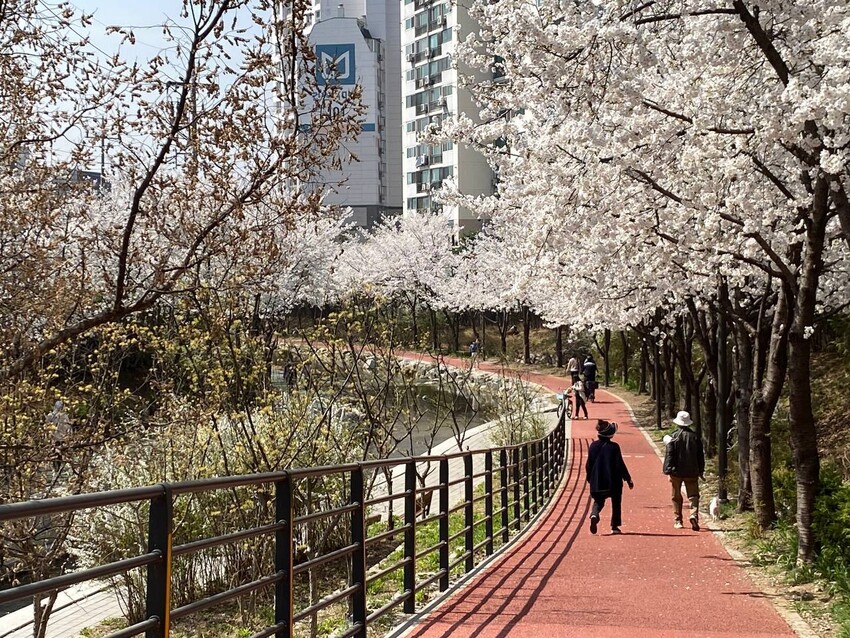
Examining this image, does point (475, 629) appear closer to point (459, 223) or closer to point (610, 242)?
point (610, 242)

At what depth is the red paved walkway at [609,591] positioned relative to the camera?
7398 millimetres

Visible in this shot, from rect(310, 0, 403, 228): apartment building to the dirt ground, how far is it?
284ft

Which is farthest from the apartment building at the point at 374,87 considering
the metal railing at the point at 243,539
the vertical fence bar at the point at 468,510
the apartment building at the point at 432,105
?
the metal railing at the point at 243,539

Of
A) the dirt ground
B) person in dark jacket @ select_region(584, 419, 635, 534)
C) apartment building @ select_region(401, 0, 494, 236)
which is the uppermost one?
apartment building @ select_region(401, 0, 494, 236)

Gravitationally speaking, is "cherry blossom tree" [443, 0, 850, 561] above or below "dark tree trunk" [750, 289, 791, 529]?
above

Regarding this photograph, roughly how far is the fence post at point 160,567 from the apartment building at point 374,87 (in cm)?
9594

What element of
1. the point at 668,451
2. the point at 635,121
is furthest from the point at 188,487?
the point at 668,451

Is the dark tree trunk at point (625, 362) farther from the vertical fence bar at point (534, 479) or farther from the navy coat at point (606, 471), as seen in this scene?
the navy coat at point (606, 471)

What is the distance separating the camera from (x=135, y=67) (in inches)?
286

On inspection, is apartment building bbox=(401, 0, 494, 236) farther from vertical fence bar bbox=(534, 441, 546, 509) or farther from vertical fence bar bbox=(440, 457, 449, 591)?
vertical fence bar bbox=(440, 457, 449, 591)

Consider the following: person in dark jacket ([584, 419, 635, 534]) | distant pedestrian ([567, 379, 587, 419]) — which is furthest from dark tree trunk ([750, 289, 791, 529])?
distant pedestrian ([567, 379, 587, 419])

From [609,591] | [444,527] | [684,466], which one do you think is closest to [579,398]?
[684,466]

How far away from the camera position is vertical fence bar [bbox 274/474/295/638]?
4570 millimetres

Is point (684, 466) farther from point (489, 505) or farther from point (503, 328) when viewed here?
point (503, 328)
